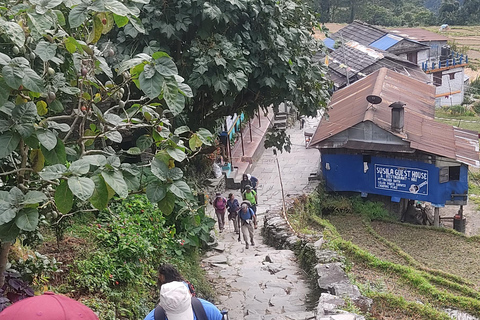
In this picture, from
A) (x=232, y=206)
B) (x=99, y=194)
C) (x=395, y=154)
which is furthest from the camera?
(x=395, y=154)

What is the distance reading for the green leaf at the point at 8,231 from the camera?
4.03m

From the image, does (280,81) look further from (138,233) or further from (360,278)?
(360,278)

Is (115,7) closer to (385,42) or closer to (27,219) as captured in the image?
(27,219)

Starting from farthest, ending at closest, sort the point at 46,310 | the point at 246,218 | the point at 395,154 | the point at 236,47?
the point at 395,154
the point at 246,218
the point at 236,47
the point at 46,310

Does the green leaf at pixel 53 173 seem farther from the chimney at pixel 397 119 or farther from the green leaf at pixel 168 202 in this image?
the chimney at pixel 397 119

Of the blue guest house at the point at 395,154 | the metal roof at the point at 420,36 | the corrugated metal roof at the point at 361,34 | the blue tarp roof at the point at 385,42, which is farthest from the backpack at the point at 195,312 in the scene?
the metal roof at the point at 420,36

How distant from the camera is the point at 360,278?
11727 millimetres

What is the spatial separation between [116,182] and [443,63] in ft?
133

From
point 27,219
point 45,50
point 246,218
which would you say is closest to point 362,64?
point 246,218

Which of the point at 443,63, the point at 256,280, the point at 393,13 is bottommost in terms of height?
the point at 256,280

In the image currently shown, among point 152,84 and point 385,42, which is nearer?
point 152,84

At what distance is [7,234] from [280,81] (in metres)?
6.84

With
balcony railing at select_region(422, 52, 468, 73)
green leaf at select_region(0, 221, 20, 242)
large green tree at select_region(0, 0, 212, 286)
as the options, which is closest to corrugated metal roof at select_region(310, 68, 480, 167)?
large green tree at select_region(0, 0, 212, 286)

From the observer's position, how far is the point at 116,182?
13.7 feet
